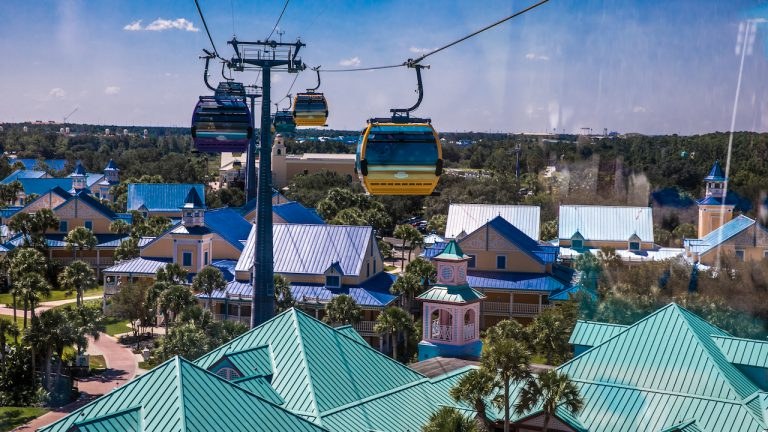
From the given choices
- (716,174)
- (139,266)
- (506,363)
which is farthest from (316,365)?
(139,266)

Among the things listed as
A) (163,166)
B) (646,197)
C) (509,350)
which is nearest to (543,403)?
(509,350)

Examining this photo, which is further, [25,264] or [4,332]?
[25,264]

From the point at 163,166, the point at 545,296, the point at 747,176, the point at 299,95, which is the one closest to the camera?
the point at 747,176

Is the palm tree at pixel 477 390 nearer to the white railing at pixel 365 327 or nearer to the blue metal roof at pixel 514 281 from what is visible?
the white railing at pixel 365 327

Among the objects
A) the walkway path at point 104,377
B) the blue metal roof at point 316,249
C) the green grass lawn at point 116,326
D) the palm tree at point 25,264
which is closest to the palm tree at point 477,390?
the walkway path at point 104,377

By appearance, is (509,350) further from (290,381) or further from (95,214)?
(95,214)

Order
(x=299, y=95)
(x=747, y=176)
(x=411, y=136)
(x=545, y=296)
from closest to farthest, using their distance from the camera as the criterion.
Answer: (x=411, y=136) → (x=747, y=176) → (x=299, y=95) → (x=545, y=296)

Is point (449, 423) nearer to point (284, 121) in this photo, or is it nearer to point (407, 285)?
point (284, 121)
